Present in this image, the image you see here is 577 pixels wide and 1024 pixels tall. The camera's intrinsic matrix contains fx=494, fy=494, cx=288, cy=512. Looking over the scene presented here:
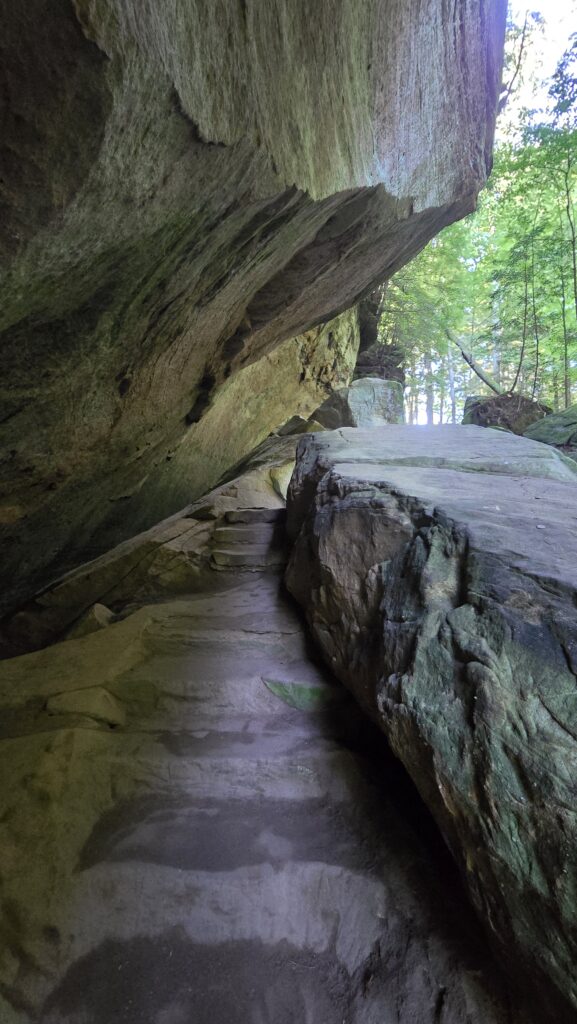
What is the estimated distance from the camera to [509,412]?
15.2 metres

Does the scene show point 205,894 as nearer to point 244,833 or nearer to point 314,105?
point 244,833

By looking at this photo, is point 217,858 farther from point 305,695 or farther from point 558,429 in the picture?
point 558,429

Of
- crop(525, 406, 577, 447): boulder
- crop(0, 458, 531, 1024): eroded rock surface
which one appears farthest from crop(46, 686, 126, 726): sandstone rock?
crop(525, 406, 577, 447): boulder

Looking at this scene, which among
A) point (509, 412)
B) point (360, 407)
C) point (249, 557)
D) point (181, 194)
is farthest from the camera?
point (509, 412)

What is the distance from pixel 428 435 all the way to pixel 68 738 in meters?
6.22

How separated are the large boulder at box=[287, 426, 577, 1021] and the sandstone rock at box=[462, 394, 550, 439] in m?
11.3

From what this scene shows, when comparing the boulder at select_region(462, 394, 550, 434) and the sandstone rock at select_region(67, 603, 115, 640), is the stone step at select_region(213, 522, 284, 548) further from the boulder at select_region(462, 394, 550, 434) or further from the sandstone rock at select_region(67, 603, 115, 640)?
the boulder at select_region(462, 394, 550, 434)

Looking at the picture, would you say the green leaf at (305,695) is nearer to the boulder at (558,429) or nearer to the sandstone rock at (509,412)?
the boulder at (558,429)

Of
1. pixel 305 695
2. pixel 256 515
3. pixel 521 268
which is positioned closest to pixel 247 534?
pixel 256 515

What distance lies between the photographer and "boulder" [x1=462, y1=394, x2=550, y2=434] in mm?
14938

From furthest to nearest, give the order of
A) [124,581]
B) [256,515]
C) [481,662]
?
[256,515]
[124,581]
[481,662]

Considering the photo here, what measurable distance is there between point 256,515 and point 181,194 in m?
5.79

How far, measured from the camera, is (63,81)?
1976 millimetres

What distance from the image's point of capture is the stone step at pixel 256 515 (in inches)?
331
